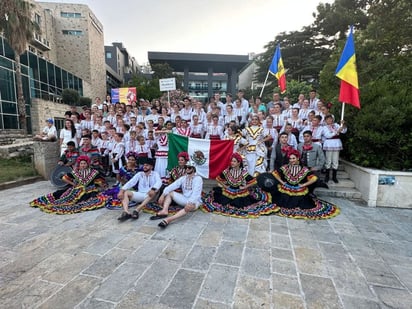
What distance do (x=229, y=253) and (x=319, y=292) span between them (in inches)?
43.6

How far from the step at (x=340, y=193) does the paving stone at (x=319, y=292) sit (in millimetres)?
3413

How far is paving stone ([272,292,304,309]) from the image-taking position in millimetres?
Answer: 2111

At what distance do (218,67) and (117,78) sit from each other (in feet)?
68.2

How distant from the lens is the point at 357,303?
2162 mm

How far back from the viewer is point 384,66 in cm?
820

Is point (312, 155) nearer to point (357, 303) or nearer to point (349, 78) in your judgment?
point (349, 78)

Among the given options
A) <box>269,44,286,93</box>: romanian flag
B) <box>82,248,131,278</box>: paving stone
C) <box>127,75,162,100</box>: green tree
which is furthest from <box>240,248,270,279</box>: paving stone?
<box>127,75,162,100</box>: green tree

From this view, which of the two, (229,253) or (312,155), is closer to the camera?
(229,253)

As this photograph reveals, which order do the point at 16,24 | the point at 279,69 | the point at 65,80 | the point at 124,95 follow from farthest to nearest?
the point at 65,80 < the point at 124,95 < the point at 16,24 < the point at 279,69

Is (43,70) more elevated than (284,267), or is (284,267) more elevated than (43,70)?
(43,70)

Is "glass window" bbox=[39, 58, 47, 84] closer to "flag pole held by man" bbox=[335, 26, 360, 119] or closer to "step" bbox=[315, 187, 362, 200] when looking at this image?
"flag pole held by man" bbox=[335, 26, 360, 119]

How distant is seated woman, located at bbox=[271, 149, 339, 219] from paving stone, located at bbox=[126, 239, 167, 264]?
8.07 ft

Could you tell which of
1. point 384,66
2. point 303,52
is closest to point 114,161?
point 384,66

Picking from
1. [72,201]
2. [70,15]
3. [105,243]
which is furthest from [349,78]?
[70,15]
